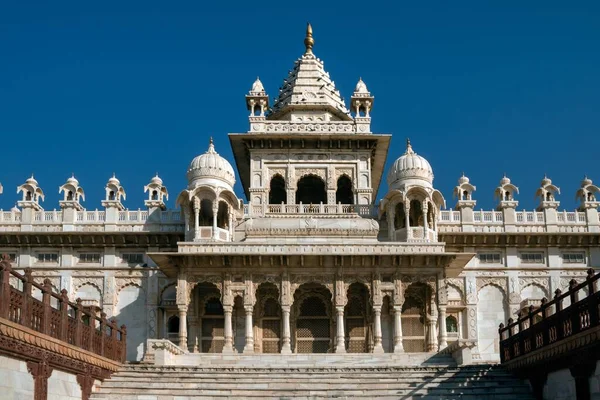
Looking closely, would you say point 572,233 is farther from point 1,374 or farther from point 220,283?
point 1,374

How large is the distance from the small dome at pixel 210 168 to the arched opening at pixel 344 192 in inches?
249

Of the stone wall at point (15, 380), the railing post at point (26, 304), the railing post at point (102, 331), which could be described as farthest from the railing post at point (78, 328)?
the railing post at point (26, 304)

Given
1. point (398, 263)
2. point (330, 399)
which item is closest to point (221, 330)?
point (398, 263)

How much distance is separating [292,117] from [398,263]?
12.1 meters

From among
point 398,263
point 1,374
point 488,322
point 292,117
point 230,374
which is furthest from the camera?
point 292,117

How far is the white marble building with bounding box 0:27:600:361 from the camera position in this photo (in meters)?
33.4

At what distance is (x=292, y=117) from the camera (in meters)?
42.3

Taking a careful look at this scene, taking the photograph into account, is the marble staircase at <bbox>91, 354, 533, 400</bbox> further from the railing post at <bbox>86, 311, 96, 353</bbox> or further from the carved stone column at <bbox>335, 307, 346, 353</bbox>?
the carved stone column at <bbox>335, 307, 346, 353</bbox>

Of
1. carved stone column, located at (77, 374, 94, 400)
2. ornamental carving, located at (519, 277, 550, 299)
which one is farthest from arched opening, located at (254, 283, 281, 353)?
carved stone column, located at (77, 374, 94, 400)

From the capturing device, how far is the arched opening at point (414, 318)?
34750mm

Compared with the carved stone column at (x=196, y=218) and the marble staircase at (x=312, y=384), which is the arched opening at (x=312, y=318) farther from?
the marble staircase at (x=312, y=384)

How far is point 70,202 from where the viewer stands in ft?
129

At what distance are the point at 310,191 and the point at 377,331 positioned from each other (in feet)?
39.1

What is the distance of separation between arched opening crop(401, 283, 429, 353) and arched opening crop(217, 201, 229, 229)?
884 cm
